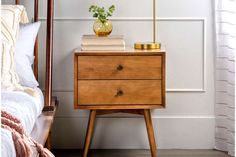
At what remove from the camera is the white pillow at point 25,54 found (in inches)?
90.7

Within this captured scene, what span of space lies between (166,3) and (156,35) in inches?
8.1

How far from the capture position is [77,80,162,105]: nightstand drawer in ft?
8.32

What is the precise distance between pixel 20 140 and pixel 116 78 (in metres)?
1.25

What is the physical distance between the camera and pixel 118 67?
8.34 feet

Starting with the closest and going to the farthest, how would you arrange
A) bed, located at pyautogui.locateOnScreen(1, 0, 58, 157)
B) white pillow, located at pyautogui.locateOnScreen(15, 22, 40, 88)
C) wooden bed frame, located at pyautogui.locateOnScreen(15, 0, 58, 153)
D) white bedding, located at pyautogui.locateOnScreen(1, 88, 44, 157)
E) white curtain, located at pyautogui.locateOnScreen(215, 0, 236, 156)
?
bed, located at pyautogui.locateOnScreen(1, 0, 58, 157), white bedding, located at pyautogui.locateOnScreen(1, 88, 44, 157), wooden bed frame, located at pyautogui.locateOnScreen(15, 0, 58, 153), white pillow, located at pyautogui.locateOnScreen(15, 22, 40, 88), white curtain, located at pyautogui.locateOnScreen(215, 0, 236, 156)

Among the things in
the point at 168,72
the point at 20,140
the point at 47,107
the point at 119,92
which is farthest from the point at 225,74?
the point at 20,140

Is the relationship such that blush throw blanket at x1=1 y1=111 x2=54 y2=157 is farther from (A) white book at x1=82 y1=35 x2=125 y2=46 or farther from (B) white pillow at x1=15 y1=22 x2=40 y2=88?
(A) white book at x1=82 y1=35 x2=125 y2=46

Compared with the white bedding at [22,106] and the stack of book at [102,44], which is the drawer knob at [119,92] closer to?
the stack of book at [102,44]

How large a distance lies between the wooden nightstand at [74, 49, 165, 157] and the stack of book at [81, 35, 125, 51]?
0.25ft

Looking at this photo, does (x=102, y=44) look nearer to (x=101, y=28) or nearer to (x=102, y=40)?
(x=102, y=40)

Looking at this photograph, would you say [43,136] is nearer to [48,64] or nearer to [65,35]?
[48,64]

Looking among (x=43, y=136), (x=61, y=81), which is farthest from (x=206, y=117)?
(x=43, y=136)

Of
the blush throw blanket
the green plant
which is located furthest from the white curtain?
the blush throw blanket

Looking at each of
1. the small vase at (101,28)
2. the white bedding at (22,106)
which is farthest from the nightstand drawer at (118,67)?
the white bedding at (22,106)
